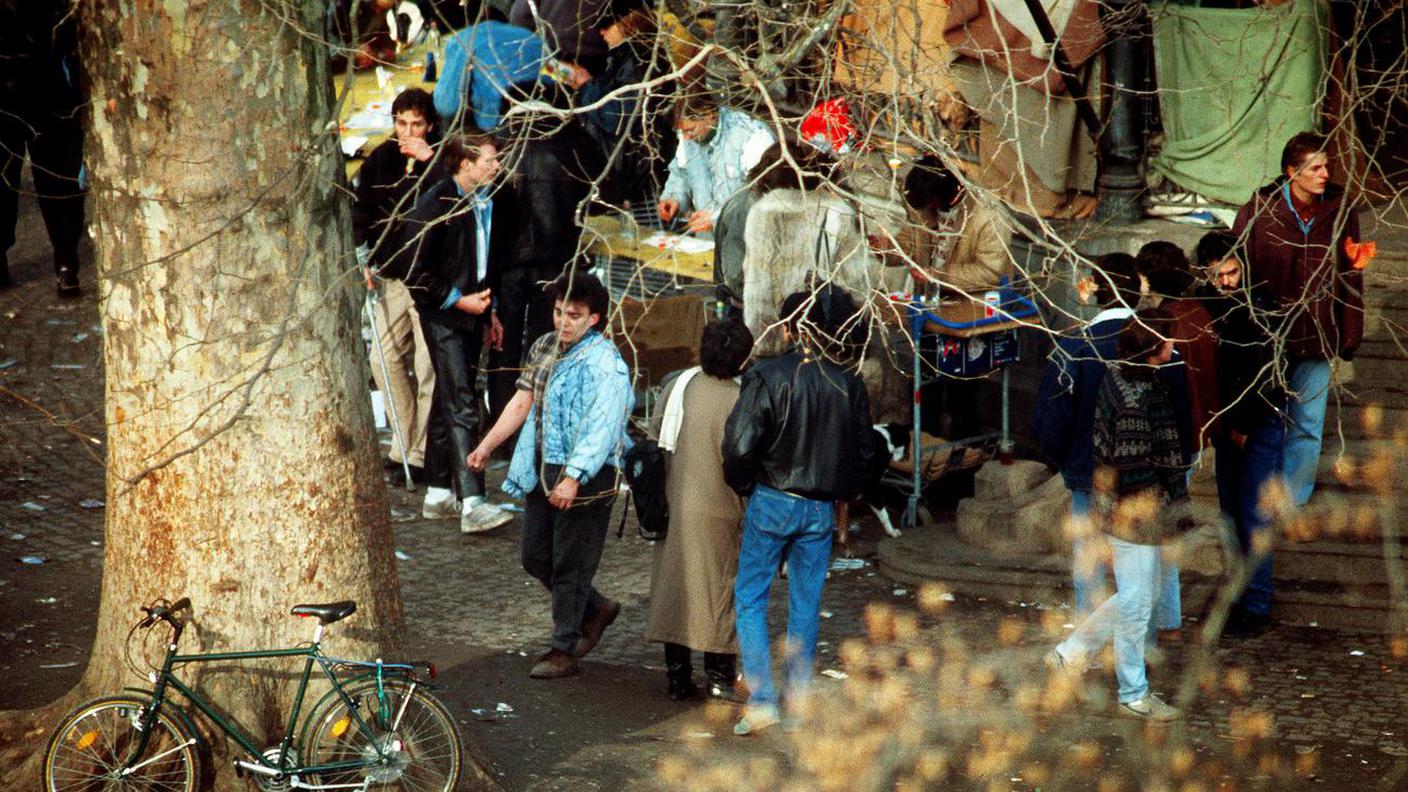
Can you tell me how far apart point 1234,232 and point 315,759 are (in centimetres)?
527

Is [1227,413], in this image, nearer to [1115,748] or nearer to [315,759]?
[1115,748]

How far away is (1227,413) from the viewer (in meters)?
8.86

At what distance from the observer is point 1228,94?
12070mm

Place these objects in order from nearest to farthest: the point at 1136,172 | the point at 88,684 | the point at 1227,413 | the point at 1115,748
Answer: the point at 88,684, the point at 1115,748, the point at 1227,413, the point at 1136,172

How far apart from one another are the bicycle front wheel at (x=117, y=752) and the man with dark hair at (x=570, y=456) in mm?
2178

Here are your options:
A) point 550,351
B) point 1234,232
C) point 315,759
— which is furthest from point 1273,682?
point 315,759

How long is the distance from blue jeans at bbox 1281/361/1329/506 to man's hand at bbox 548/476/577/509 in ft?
12.1

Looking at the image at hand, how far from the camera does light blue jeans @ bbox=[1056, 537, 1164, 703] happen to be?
7824mm

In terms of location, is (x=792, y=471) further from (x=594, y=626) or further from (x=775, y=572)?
(x=594, y=626)

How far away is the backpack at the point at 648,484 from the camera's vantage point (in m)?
8.04

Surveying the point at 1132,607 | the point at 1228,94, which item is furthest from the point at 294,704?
the point at 1228,94

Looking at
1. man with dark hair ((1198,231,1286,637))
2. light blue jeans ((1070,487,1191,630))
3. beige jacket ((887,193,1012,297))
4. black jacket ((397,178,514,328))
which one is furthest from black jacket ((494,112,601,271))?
man with dark hair ((1198,231,1286,637))

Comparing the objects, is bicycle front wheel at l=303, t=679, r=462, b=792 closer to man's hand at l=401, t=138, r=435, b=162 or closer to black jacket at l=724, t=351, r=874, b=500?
black jacket at l=724, t=351, r=874, b=500

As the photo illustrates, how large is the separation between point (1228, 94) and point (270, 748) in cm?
826
